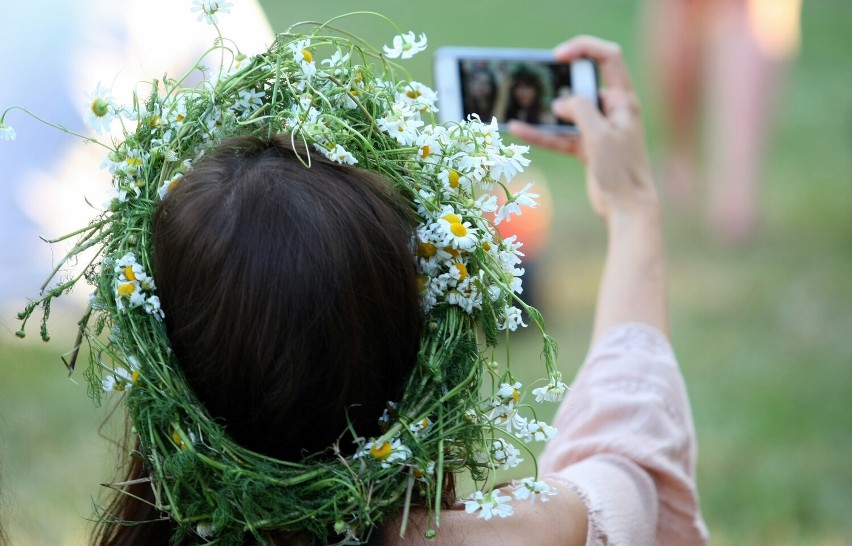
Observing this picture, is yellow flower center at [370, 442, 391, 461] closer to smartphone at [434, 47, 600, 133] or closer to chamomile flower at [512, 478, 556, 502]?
chamomile flower at [512, 478, 556, 502]

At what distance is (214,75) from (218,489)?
2.07ft

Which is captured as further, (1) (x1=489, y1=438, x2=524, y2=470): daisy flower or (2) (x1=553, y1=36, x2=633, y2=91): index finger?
(2) (x1=553, y1=36, x2=633, y2=91): index finger

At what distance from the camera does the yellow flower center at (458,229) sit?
1.25m

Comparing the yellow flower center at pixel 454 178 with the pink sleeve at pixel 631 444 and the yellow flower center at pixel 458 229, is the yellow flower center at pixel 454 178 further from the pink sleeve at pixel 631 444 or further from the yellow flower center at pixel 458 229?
the pink sleeve at pixel 631 444

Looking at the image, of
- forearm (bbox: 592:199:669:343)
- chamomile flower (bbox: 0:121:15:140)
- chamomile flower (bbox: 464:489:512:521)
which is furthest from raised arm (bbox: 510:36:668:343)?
chamomile flower (bbox: 0:121:15:140)

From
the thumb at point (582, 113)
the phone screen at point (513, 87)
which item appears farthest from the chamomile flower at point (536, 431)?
the phone screen at point (513, 87)

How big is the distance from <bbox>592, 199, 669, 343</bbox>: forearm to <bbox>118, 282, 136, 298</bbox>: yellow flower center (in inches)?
36.9

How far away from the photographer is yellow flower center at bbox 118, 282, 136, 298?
1185 mm

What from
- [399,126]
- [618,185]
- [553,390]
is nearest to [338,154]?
[399,126]

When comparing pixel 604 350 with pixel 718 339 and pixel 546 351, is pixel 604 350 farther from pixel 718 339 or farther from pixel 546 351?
pixel 718 339

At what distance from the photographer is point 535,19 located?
31.4 ft

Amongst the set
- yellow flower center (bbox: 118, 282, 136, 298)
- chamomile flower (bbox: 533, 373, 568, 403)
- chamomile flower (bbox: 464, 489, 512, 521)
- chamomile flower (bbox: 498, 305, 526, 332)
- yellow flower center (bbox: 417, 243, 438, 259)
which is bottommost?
chamomile flower (bbox: 464, 489, 512, 521)

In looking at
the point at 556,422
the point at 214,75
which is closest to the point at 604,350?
the point at 556,422

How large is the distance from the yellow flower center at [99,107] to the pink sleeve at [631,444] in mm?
878
